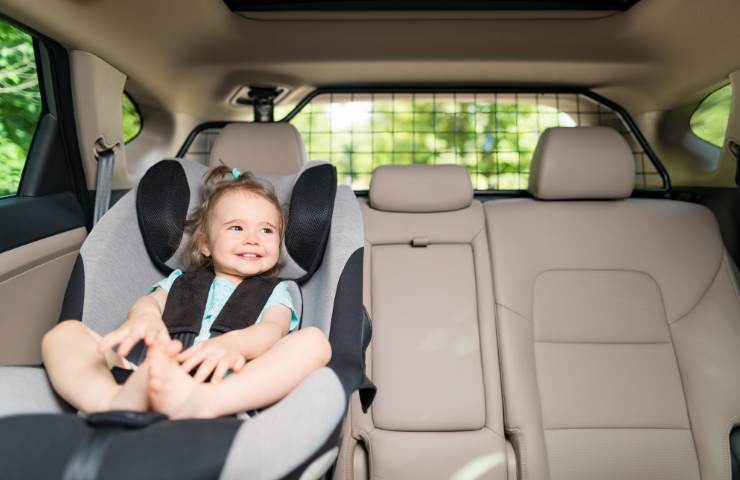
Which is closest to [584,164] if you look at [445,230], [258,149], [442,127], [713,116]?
[445,230]

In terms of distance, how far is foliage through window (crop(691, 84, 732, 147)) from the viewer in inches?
87.7

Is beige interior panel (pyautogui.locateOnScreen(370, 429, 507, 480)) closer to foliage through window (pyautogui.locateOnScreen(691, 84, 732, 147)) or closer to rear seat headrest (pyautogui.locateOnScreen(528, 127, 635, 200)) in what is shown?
rear seat headrest (pyautogui.locateOnScreen(528, 127, 635, 200))

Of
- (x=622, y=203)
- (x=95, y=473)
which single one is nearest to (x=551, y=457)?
(x=622, y=203)

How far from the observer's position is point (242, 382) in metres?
1.03

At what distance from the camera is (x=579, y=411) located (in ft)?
5.97

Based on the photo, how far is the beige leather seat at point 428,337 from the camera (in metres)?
1.78

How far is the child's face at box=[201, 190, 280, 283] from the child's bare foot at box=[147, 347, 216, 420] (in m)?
0.55

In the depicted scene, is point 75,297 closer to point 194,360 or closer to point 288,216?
point 194,360

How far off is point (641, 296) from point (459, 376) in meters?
0.73

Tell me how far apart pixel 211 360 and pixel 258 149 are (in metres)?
1.17

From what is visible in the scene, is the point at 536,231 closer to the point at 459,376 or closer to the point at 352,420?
the point at 459,376

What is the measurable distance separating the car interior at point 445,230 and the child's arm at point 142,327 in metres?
0.10

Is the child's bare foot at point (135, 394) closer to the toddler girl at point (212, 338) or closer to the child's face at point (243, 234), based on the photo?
the toddler girl at point (212, 338)

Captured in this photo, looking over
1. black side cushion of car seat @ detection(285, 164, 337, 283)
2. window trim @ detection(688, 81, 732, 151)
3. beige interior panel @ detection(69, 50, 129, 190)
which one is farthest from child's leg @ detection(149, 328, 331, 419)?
window trim @ detection(688, 81, 732, 151)
